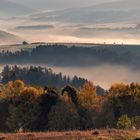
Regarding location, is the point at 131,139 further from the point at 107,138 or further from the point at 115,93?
the point at 115,93

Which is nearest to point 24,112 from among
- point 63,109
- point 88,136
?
point 63,109

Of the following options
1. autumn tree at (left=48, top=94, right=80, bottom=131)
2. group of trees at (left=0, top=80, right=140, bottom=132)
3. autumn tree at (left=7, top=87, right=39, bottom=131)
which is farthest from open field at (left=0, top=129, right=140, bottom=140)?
autumn tree at (left=7, top=87, right=39, bottom=131)

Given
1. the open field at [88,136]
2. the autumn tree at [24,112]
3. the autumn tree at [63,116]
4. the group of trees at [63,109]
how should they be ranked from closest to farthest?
1. the open field at [88,136]
2. the autumn tree at [63,116]
3. the autumn tree at [24,112]
4. the group of trees at [63,109]

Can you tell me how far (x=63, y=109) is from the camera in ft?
265

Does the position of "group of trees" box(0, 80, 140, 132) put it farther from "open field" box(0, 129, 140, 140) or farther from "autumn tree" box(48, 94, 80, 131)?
"open field" box(0, 129, 140, 140)

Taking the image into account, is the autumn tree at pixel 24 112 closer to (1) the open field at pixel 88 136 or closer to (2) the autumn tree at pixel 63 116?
(2) the autumn tree at pixel 63 116

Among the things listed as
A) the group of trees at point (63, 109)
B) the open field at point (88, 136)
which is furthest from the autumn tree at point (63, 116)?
the open field at point (88, 136)

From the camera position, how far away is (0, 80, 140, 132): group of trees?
8000cm

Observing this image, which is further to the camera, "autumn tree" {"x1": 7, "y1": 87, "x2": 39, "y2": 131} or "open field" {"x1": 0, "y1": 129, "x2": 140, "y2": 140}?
"autumn tree" {"x1": 7, "y1": 87, "x2": 39, "y2": 131}

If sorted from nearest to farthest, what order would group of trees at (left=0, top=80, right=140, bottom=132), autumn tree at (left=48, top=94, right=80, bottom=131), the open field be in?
the open field < autumn tree at (left=48, top=94, right=80, bottom=131) < group of trees at (left=0, top=80, right=140, bottom=132)

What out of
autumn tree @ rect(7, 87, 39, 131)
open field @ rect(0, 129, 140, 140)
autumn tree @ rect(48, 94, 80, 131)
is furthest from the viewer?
autumn tree @ rect(7, 87, 39, 131)

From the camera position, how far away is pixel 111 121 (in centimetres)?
8181

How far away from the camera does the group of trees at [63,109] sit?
262 ft

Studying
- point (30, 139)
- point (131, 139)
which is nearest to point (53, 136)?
point (30, 139)
